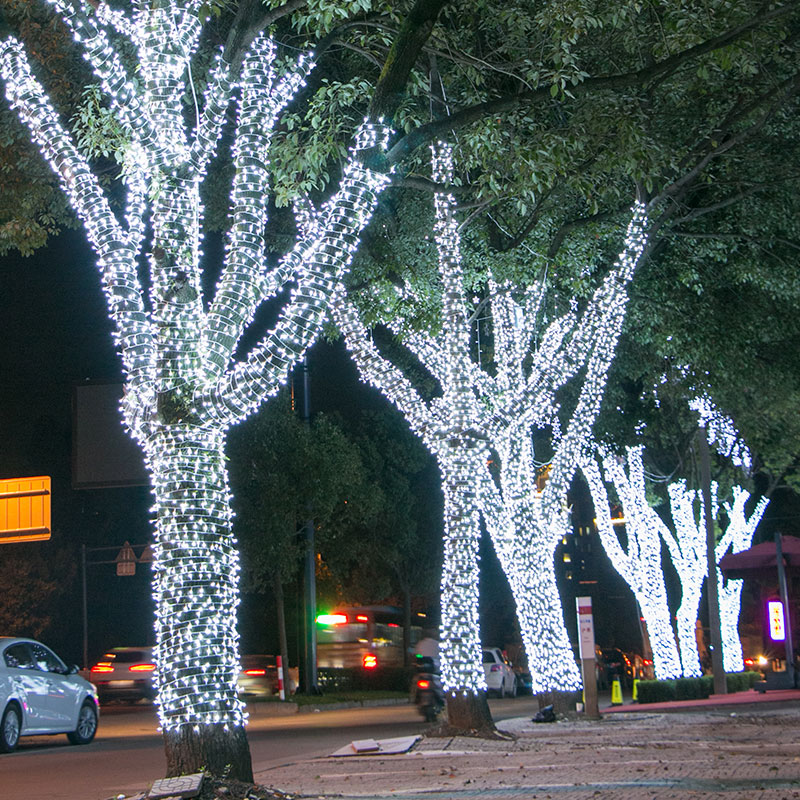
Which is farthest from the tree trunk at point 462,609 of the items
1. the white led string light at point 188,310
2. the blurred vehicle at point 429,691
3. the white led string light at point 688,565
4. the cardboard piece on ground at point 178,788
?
the white led string light at point 688,565

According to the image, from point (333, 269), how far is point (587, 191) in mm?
4478

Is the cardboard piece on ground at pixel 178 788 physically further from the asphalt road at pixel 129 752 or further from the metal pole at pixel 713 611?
the metal pole at pixel 713 611

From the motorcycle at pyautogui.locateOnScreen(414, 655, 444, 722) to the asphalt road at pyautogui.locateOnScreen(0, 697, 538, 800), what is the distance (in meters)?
0.57

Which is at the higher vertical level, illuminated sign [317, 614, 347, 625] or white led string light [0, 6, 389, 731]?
white led string light [0, 6, 389, 731]

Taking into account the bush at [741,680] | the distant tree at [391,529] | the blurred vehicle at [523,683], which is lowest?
the blurred vehicle at [523,683]

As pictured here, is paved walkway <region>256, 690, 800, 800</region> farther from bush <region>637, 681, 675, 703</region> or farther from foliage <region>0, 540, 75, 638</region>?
foliage <region>0, 540, 75, 638</region>

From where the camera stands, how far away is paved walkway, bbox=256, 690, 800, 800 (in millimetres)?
8508

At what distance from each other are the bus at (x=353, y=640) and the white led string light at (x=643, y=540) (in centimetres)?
1340

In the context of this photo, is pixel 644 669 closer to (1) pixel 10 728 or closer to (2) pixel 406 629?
(2) pixel 406 629

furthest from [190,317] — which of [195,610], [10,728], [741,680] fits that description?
[741,680]

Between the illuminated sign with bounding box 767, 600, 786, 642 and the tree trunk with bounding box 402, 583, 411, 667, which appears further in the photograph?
the tree trunk with bounding box 402, 583, 411, 667

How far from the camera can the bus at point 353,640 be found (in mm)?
39500

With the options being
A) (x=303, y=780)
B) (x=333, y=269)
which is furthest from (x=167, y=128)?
(x=303, y=780)

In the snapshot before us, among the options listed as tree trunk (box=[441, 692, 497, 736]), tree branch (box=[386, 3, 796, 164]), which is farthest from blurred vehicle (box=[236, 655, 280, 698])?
tree branch (box=[386, 3, 796, 164])
